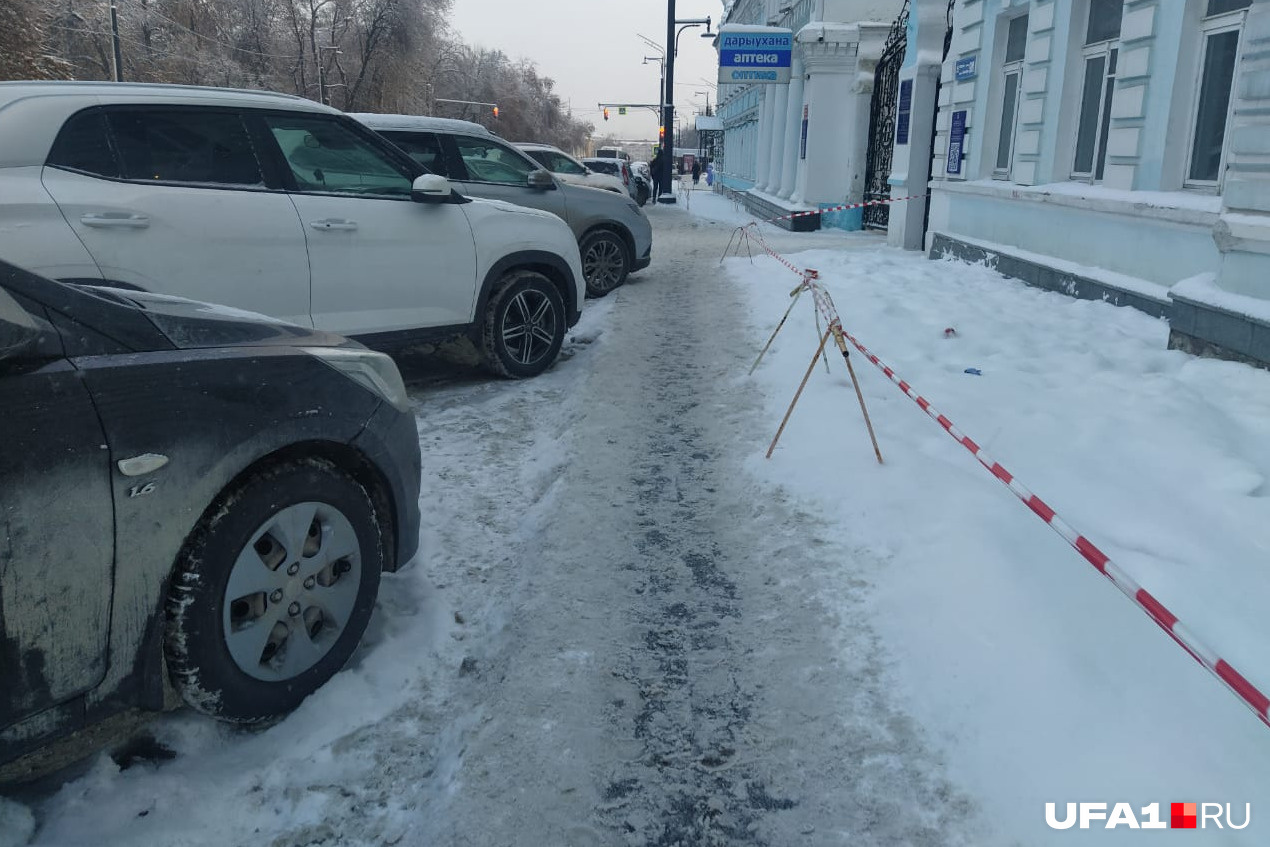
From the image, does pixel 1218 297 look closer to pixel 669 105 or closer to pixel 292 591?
pixel 292 591

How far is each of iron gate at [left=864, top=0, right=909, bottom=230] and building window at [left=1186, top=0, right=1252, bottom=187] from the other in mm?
11279

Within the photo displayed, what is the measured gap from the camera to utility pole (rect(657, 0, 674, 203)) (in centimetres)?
3266

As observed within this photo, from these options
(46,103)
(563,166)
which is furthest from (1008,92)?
(46,103)

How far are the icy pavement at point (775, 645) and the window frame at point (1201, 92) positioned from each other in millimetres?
2641

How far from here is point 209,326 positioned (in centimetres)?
279

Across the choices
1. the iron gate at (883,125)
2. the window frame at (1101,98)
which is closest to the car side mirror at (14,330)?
the window frame at (1101,98)

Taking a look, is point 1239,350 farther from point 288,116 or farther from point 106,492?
point 106,492

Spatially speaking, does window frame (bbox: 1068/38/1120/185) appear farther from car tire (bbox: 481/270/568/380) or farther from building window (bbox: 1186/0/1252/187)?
car tire (bbox: 481/270/568/380)

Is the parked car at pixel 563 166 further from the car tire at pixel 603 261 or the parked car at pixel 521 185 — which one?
the car tire at pixel 603 261

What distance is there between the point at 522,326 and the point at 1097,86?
297 inches

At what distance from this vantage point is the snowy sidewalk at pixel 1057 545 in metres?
2.80

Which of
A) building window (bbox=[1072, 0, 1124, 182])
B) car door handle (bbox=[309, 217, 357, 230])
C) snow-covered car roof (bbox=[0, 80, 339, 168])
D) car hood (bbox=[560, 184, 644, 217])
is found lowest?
car door handle (bbox=[309, 217, 357, 230])

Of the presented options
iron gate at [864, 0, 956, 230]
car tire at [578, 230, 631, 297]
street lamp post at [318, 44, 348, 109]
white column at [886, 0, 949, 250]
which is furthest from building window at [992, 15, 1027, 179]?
street lamp post at [318, 44, 348, 109]

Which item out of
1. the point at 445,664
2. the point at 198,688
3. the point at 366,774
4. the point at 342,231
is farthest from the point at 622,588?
the point at 342,231
